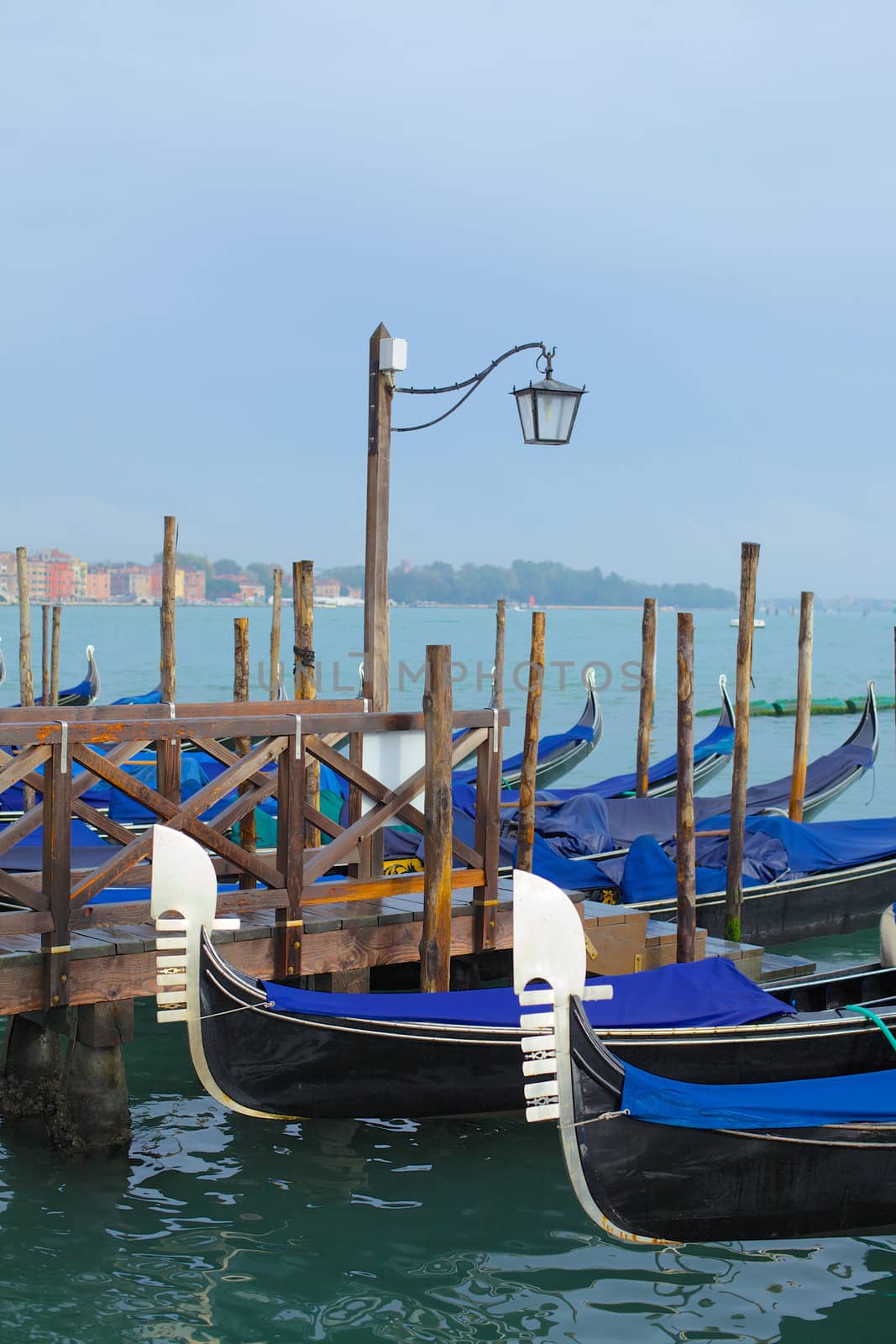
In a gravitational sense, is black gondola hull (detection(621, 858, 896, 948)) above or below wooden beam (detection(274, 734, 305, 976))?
below

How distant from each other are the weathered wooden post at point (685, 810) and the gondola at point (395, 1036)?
122 centimetres

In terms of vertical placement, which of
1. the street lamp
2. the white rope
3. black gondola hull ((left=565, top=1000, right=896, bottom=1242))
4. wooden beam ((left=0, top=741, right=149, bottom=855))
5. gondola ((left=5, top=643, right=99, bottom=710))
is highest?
the street lamp

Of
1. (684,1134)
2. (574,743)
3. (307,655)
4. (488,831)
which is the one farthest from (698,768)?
(684,1134)

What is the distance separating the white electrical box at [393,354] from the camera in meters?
6.00

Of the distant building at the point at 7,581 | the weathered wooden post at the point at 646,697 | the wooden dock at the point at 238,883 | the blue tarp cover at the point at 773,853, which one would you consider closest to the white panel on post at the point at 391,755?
the wooden dock at the point at 238,883

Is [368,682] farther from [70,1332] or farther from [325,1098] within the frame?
[70,1332]

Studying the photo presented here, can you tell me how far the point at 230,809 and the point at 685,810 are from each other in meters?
2.25

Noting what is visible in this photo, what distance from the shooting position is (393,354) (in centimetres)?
600

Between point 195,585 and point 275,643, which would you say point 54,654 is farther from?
point 195,585

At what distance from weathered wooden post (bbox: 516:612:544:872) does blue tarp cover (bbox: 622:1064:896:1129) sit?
316 centimetres

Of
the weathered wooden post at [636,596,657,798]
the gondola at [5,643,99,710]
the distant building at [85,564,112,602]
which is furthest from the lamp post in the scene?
the distant building at [85,564,112,602]

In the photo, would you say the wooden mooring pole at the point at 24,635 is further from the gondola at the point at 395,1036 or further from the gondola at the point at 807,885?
the gondola at the point at 395,1036

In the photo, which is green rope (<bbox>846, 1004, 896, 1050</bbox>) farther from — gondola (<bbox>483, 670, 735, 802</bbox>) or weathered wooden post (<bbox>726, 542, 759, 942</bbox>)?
gondola (<bbox>483, 670, 735, 802</bbox>)

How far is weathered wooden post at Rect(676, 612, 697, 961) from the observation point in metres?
6.02
